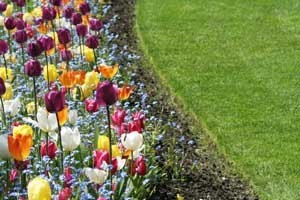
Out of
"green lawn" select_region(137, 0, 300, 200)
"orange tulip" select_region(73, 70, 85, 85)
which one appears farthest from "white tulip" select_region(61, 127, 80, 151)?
"green lawn" select_region(137, 0, 300, 200)

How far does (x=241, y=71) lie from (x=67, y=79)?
268cm

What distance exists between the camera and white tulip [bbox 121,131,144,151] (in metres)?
4.51

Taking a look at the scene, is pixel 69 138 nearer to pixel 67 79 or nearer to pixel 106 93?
pixel 106 93

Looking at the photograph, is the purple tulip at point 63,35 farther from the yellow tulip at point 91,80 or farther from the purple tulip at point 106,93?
the purple tulip at point 106,93

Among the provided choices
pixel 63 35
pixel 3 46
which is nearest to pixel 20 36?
pixel 3 46

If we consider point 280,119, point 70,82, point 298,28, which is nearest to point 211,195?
point 70,82

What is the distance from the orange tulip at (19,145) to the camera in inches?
165

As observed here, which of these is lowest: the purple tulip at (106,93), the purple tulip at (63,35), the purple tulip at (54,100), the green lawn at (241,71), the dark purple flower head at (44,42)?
the green lawn at (241,71)

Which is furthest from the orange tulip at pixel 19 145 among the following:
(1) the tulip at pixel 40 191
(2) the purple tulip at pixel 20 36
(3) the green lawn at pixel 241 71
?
(2) the purple tulip at pixel 20 36

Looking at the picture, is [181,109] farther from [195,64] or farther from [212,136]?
[195,64]

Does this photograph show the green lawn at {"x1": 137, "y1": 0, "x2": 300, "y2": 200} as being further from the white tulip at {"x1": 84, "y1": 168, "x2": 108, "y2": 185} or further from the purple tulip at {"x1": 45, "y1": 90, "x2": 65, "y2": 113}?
the purple tulip at {"x1": 45, "y1": 90, "x2": 65, "y2": 113}

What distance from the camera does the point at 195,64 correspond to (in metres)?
8.12

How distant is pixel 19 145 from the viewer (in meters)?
4.20

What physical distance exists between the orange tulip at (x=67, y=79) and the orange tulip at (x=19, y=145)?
49.6 inches
